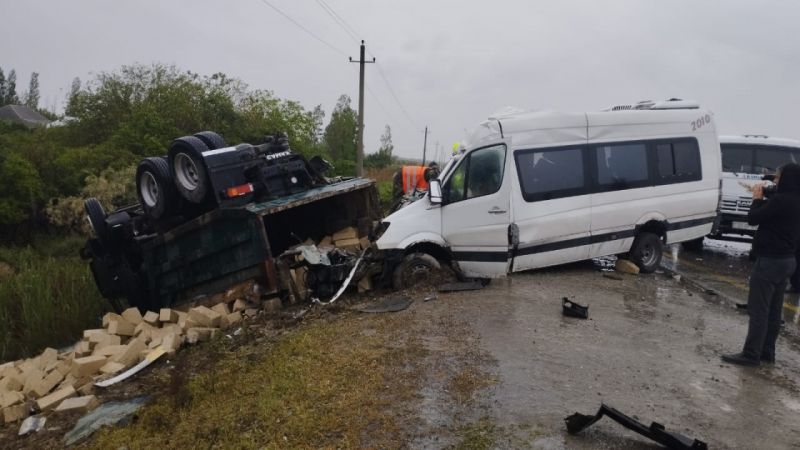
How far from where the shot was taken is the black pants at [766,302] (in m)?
5.32

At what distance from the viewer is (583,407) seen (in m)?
4.24

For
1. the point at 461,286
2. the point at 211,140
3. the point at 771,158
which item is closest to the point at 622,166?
the point at 461,286

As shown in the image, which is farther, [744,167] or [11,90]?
[11,90]

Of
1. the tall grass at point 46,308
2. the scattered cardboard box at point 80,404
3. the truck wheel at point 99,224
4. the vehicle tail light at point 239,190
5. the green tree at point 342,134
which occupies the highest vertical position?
the green tree at point 342,134

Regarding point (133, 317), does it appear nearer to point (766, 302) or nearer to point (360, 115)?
point (766, 302)

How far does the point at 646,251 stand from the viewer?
8.78 metres

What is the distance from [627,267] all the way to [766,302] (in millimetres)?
3384

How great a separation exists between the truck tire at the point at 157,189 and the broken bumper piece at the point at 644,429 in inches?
244

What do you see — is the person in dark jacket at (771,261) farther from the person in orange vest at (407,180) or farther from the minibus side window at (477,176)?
the person in orange vest at (407,180)

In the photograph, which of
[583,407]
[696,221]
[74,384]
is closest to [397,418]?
[583,407]

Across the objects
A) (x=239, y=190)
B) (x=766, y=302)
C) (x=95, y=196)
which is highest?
(x=239, y=190)

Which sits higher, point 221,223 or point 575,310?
point 221,223

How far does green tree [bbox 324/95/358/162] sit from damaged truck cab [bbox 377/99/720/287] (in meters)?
25.9

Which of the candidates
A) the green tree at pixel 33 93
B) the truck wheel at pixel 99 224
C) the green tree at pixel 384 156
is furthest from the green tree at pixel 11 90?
the truck wheel at pixel 99 224
